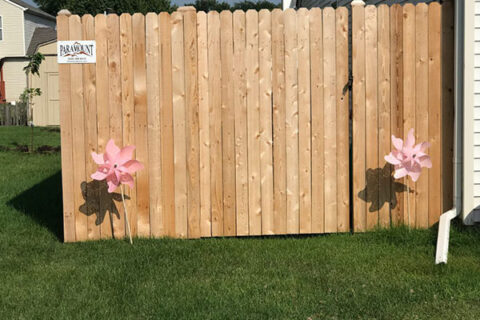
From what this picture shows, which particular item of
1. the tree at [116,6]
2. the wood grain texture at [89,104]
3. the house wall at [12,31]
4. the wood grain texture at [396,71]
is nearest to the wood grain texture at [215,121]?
the wood grain texture at [89,104]

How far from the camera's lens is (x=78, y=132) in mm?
5781

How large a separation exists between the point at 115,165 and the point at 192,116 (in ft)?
2.82

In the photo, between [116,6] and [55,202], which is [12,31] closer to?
[116,6]

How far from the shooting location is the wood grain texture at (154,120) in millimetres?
5758

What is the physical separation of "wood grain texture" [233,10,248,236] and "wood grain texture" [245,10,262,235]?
4 cm

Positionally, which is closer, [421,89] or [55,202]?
[421,89]

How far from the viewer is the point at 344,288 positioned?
438 centimetres

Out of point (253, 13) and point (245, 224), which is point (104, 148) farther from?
point (253, 13)

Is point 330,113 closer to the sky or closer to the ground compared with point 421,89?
closer to the ground

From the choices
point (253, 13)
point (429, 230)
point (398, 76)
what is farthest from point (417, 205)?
point (253, 13)

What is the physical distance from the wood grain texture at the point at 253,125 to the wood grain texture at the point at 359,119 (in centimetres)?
94

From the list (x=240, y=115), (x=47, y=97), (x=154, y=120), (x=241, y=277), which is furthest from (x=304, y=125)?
(x=47, y=97)

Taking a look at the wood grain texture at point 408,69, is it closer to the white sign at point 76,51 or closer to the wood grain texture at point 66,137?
the white sign at point 76,51

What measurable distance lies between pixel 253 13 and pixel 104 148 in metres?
1.89
